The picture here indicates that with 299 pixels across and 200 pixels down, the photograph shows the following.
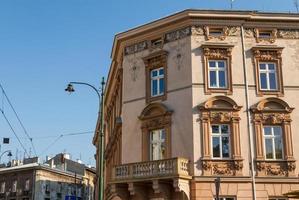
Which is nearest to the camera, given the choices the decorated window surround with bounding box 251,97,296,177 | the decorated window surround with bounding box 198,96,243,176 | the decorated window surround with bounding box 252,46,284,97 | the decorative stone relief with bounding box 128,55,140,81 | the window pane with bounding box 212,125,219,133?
the decorated window surround with bounding box 198,96,243,176

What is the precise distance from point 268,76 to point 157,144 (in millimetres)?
7440

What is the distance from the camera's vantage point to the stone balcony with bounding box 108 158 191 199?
24.0 m

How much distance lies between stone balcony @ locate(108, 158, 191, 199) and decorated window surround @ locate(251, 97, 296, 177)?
161 inches

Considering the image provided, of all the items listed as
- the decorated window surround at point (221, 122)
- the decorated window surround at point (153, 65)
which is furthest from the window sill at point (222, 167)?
the decorated window surround at point (153, 65)

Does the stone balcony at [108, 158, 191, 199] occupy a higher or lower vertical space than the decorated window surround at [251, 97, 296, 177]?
lower

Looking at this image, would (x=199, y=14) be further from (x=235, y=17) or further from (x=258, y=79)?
(x=258, y=79)

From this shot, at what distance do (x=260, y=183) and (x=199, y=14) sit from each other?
994cm

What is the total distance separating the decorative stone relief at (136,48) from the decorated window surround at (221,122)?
5.69 meters

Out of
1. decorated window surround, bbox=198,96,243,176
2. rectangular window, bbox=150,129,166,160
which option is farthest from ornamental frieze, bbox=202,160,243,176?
rectangular window, bbox=150,129,166,160

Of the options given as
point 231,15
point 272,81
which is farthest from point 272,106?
point 231,15

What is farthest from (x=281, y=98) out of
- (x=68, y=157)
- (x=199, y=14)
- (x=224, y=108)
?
(x=68, y=157)

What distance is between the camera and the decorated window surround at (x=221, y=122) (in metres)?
25.0

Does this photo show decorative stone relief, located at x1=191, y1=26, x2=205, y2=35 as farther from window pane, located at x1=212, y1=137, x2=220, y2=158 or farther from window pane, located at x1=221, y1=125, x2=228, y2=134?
window pane, located at x1=212, y1=137, x2=220, y2=158

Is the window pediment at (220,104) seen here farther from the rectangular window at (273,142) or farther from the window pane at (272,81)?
the window pane at (272,81)
